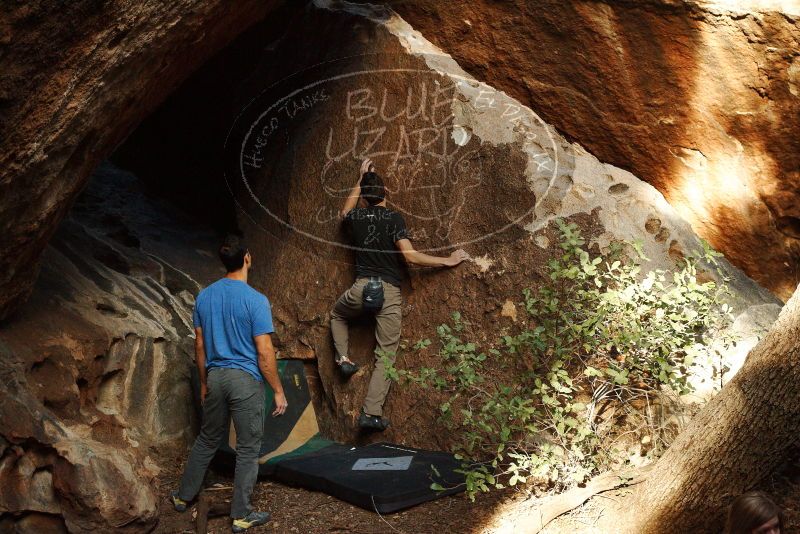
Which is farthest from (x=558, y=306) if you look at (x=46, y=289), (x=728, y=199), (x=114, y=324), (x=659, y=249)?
(x=46, y=289)

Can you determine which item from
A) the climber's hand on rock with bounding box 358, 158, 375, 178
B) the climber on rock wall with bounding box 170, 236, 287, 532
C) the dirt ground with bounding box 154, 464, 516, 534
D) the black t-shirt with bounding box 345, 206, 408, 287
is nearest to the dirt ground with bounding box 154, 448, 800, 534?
the dirt ground with bounding box 154, 464, 516, 534

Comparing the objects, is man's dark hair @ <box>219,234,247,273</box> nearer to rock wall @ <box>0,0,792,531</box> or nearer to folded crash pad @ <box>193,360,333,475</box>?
rock wall @ <box>0,0,792,531</box>

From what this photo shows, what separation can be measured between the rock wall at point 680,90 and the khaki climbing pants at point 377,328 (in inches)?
76.5

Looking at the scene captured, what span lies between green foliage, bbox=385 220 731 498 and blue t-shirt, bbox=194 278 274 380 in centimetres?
92

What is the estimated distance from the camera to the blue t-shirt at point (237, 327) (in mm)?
5211

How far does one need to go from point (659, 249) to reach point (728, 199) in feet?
2.18

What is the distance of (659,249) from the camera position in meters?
6.09

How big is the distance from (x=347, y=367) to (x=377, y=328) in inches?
15.0

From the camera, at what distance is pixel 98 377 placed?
18.8ft

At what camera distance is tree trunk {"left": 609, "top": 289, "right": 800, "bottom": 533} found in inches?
152

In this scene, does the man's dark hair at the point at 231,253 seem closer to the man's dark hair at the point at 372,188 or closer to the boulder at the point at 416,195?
the man's dark hair at the point at 372,188

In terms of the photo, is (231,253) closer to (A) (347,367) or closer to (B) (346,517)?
(A) (347,367)

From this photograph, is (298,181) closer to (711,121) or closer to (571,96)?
(571,96)

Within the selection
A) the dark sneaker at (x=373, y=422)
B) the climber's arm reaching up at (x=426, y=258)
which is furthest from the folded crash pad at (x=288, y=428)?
the climber's arm reaching up at (x=426, y=258)
